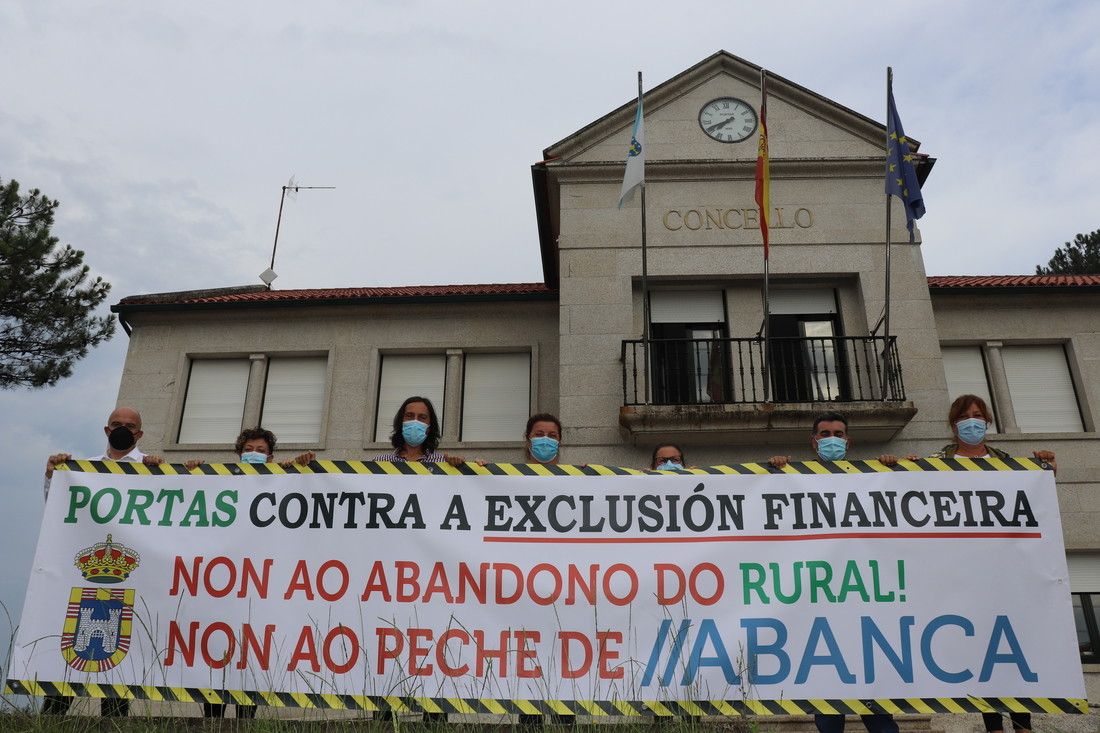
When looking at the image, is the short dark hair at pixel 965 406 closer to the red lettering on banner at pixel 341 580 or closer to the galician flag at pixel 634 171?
the red lettering on banner at pixel 341 580

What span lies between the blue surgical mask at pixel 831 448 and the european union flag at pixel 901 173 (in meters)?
7.39

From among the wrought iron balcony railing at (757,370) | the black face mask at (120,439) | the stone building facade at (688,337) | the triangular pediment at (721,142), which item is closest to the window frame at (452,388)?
the stone building facade at (688,337)

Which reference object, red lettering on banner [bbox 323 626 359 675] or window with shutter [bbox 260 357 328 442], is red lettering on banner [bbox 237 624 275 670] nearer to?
red lettering on banner [bbox 323 626 359 675]

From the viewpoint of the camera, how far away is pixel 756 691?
184 inches

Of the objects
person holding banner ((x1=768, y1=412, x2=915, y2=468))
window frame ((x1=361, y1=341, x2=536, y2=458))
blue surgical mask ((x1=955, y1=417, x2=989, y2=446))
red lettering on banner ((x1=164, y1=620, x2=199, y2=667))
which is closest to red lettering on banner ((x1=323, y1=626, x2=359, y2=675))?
red lettering on banner ((x1=164, y1=620, x2=199, y2=667))

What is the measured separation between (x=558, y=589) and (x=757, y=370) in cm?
891

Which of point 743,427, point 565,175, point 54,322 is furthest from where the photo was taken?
point 54,322

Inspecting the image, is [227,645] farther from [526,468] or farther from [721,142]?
[721,142]

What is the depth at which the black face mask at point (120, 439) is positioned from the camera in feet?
19.7

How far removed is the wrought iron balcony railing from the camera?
12805mm

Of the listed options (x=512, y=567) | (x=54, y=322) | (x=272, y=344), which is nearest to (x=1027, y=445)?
(x=512, y=567)

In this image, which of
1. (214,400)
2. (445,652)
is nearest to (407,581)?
(445,652)

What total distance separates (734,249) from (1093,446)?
6503 mm

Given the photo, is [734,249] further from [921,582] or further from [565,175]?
[921,582]
